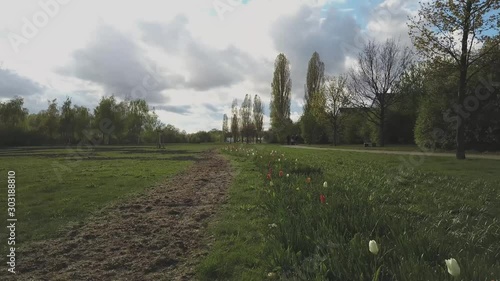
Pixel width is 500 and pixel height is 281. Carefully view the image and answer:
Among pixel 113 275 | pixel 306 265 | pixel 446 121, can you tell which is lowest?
pixel 113 275

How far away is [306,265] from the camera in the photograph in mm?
3729

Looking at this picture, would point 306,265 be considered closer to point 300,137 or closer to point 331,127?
point 331,127

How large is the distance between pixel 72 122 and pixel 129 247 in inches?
2823

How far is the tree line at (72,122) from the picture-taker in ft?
211

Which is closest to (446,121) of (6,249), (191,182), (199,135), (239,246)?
(191,182)

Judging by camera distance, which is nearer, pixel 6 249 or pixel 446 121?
pixel 6 249

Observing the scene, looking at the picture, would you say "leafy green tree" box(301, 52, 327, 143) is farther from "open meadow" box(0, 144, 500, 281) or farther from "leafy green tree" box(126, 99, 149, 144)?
"open meadow" box(0, 144, 500, 281)

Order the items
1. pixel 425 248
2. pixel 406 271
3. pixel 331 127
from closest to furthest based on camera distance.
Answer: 1. pixel 406 271
2. pixel 425 248
3. pixel 331 127

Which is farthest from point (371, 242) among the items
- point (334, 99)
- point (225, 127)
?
point (225, 127)

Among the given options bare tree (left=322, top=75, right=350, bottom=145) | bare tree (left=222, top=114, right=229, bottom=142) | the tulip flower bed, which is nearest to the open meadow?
the tulip flower bed

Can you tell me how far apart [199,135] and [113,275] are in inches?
3987

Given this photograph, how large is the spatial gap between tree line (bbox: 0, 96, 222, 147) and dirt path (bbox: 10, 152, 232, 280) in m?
55.8

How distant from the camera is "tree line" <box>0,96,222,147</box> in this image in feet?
211

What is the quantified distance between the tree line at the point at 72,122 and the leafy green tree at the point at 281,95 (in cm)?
2183
